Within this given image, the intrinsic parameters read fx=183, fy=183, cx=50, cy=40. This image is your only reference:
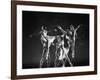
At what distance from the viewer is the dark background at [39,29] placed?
4.74ft

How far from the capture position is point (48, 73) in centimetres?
149

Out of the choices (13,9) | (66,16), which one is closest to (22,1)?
(13,9)

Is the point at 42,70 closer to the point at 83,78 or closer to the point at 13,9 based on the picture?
the point at 83,78

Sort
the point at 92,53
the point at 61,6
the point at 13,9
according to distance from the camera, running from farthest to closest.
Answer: the point at 92,53
the point at 61,6
the point at 13,9

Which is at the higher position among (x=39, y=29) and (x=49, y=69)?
(x=39, y=29)

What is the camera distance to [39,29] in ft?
4.84

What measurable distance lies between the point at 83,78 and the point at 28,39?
59cm

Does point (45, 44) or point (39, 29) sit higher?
point (39, 29)

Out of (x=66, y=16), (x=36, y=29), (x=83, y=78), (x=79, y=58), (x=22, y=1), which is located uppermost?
(x=22, y=1)

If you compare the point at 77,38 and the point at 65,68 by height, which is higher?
the point at 77,38

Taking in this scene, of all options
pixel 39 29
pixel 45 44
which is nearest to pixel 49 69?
pixel 45 44

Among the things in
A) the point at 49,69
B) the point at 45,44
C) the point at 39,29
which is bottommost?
the point at 49,69

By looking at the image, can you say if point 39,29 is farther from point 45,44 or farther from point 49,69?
point 49,69

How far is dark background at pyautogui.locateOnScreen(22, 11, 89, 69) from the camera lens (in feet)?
4.74
